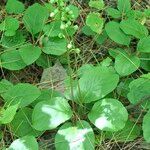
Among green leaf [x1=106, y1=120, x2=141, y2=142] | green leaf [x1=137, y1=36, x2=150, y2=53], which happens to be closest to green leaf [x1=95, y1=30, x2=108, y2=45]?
green leaf [x1=137, y1=36, x2=150, y2=53]

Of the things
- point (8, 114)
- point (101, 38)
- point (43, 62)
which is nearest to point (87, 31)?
point (101, 38)

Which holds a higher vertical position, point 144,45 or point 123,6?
point 123,6

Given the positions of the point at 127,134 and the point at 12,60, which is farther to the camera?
the point at 12,60

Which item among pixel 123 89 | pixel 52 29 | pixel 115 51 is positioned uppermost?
pixel 52 29

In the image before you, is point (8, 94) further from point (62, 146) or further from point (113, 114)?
point (113, 114)

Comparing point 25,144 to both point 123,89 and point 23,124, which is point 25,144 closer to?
point 23,124

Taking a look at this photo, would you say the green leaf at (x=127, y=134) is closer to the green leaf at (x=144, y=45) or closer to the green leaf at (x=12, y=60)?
the green leaf at (x=144, y=45)

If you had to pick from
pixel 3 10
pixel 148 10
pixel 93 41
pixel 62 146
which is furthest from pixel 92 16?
pixel 62 146

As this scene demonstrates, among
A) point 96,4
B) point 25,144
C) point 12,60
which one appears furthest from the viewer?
point 96,4
